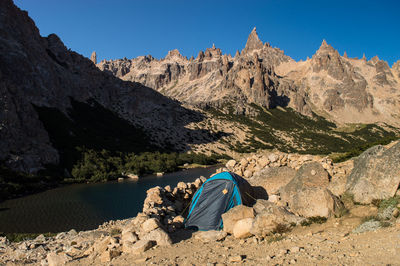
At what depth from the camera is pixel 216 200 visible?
1838cm

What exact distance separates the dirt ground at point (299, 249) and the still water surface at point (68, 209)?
19.3m

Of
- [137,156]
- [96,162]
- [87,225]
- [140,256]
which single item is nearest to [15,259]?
[140,256]

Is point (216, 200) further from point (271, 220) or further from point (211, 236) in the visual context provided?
point (271, 220)

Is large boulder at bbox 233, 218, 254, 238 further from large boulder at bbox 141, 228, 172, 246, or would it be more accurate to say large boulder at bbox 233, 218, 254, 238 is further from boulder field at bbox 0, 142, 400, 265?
large boulder at bbox 141, 228, 172, 246

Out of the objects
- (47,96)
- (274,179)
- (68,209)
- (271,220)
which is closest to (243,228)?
(271,220)

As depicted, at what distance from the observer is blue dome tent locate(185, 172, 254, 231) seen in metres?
17.6

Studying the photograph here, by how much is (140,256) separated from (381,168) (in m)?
14.1

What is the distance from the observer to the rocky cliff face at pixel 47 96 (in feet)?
203

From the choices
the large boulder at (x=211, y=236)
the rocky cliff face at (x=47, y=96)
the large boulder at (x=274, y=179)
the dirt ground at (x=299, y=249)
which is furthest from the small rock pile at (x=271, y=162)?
the rocky cliff face at (x=47, y=96)

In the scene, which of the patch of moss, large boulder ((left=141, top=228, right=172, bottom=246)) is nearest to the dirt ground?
the patch of moss

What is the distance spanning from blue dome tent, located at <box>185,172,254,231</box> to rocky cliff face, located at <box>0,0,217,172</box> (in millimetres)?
53218


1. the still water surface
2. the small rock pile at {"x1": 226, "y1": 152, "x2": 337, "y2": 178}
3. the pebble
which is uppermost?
the small rock pile at {"x1": 226, "y1": 152, "x2": 337, "y2": 178}

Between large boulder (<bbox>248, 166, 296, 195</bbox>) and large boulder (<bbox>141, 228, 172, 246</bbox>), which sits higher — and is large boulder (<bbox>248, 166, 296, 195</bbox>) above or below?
above

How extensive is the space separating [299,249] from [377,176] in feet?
25.1
